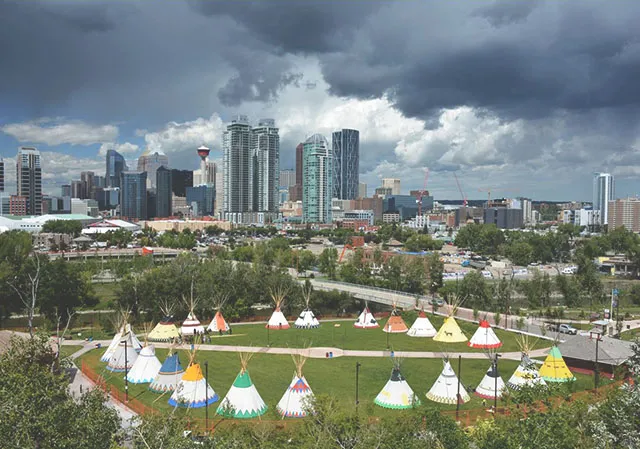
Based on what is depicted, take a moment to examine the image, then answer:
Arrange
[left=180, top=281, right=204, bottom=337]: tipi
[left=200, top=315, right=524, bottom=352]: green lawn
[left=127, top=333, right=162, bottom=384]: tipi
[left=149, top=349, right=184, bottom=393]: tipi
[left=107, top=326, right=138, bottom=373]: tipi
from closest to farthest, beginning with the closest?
[left=149, top=349, right=184, bottom=393]: tipi < [left=127, top=333, right=162, bottom=384]: tipi < [left=107, top=326, right=138, bottom=373]: tipi < [left=200, top=315, right=524, bottom=352]: green lawn < [left=180, top=281, right=204, bottom=337]: tipi

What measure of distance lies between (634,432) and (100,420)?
17508 mm

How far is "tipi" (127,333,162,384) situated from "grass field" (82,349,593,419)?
0.54 meters

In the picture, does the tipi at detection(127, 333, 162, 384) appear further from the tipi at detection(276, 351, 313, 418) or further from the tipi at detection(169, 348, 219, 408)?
the tipi at detection(276, 351, 313, 418)

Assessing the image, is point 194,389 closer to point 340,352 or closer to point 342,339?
point 340,352

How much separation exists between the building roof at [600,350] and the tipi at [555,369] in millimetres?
2252

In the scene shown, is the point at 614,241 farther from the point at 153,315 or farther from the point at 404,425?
the point at 404,425

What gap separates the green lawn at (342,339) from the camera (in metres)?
45.8

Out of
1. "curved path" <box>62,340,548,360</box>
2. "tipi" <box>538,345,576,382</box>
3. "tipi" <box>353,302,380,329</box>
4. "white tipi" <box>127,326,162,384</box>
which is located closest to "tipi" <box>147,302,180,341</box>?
"curved path" <box>62,340,548,360</box>

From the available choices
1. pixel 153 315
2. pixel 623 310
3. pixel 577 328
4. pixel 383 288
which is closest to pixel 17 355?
pixel 153 315

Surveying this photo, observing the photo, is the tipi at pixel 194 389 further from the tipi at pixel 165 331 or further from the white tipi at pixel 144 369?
the tipi at pixel 165 331

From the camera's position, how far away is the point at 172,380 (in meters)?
33.2

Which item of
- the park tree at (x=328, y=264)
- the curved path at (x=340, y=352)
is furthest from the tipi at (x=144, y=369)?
the park tree at (x=328, y=264)

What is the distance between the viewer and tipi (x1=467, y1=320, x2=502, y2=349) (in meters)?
44.5

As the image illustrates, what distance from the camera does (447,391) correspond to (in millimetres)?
31328
